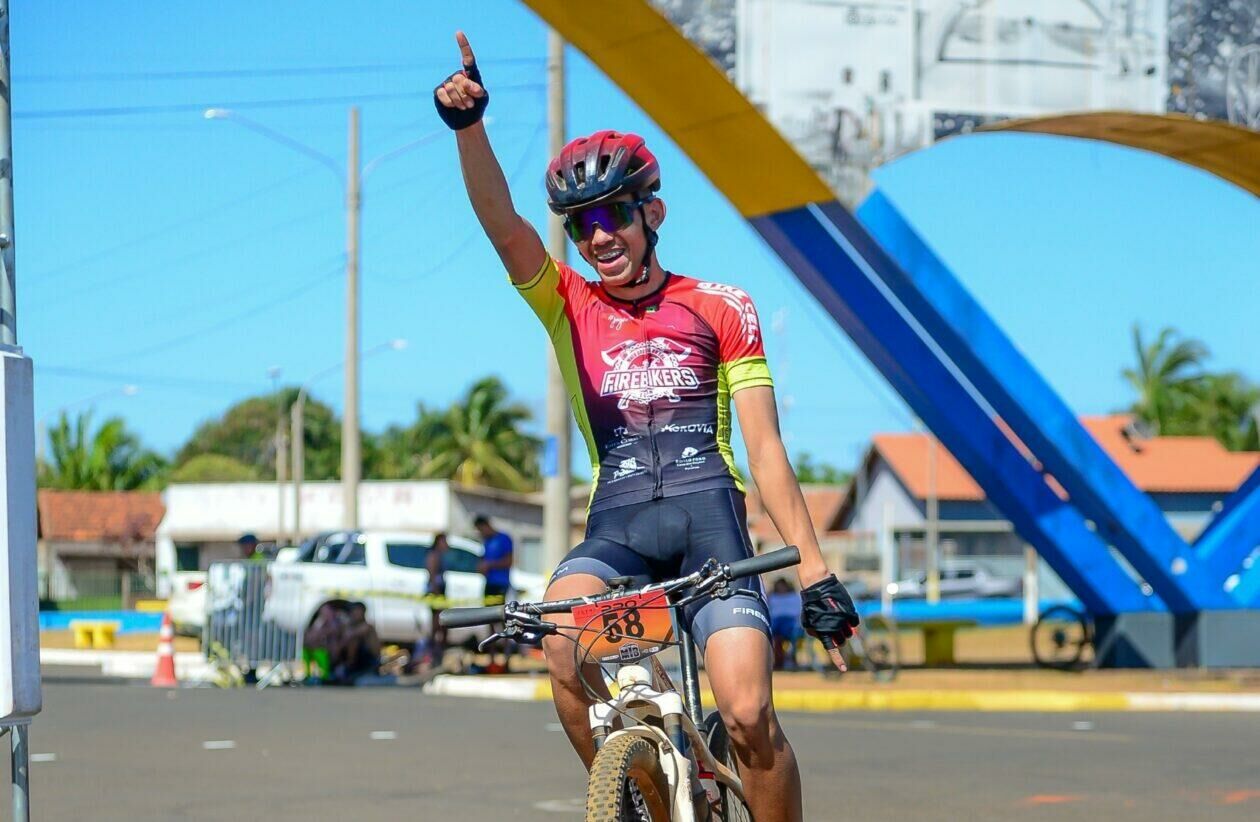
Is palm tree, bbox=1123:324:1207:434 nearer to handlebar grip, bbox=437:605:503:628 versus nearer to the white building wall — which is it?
the white building wall

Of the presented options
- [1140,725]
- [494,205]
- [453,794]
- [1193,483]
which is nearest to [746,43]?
[1140,725]

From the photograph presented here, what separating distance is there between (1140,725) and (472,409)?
6742 centimetres

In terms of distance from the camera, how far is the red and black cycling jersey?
4609 mm

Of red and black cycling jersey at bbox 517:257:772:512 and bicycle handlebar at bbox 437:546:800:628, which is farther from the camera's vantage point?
red and black cycling jersey at bbox 517:257:772:512

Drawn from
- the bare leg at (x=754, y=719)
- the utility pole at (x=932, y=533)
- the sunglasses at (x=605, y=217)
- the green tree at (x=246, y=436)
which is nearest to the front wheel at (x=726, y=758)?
the bare leg at (x=754, y=719)

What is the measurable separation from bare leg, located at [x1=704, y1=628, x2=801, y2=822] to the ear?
104 centimetres

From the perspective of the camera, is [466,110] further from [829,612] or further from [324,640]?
[324,640]

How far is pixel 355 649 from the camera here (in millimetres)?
19172

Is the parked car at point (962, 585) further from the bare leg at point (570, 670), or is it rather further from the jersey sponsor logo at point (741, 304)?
the bare leg at point (570, 670)

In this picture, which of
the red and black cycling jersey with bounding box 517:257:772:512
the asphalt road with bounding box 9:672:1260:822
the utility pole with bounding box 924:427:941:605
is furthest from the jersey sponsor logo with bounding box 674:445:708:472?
the utility pole with bounding box 924:427:941:605

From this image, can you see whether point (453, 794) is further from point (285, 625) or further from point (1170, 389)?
point (1170, 389)

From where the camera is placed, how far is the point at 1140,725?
13523mm

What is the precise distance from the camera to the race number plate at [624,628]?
417 cm

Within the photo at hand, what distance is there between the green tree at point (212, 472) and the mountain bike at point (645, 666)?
9271 cm
